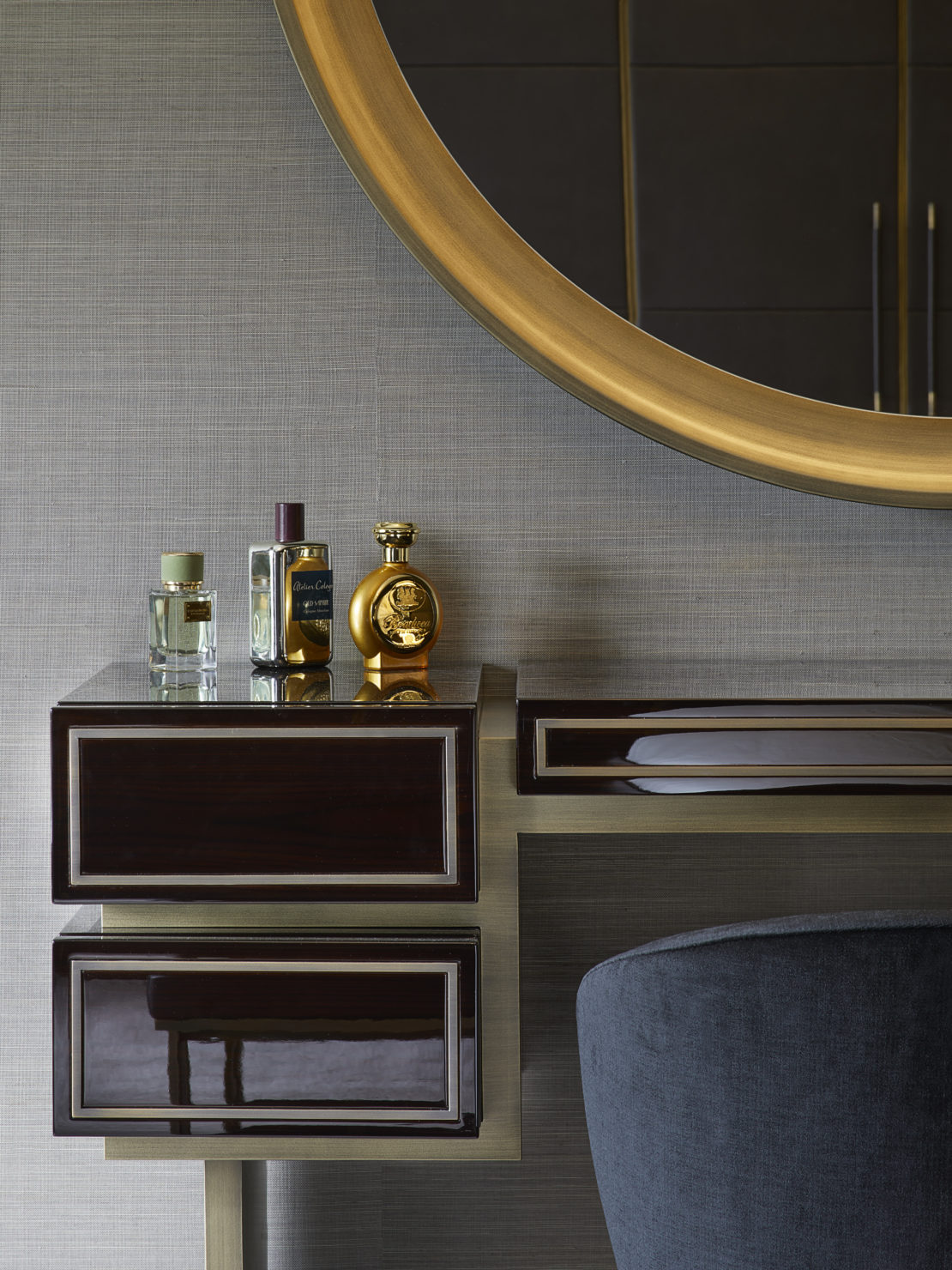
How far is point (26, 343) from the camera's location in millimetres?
1143

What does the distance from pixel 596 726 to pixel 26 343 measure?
698mm

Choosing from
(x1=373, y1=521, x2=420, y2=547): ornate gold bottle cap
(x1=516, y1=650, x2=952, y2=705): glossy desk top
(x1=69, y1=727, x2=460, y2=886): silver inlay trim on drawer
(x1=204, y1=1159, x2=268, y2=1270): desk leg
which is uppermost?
(x1=373, y1=521, x2=420, y2=547): ornate gold bottle cap

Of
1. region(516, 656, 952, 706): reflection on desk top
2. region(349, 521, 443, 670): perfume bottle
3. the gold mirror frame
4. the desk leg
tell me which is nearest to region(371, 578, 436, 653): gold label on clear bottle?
region(349, 521, 443, 670): perfume bottle

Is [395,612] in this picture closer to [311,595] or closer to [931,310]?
[311,595]

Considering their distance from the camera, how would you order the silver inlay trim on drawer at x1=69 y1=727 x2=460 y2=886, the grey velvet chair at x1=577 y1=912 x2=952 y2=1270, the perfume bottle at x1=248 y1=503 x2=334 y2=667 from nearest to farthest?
the grey velvet chair at x1=577 y1=912 x2=952 y2=1270 < the silver inlay trim on drawer at x1=69 y1=727 x2=460 y2=886 < the perfume bottle at x1=248 y1=503 x2=334 y2=667

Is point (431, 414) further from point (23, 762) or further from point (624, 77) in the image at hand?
point (23, 762)

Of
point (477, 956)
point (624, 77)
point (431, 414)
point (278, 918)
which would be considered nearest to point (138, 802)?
point (278, 918)

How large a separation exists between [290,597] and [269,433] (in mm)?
208

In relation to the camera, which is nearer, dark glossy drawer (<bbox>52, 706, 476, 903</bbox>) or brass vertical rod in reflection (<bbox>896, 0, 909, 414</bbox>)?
dark glossy drawer (<bbox>52, 706, 476, 903</bbox>)

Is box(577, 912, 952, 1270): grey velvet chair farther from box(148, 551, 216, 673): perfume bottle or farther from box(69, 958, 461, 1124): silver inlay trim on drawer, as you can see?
box(148, 551, 216, 673): perfume bottle

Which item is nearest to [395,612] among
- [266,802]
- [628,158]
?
[266,802]

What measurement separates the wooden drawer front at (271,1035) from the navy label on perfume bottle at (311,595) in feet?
0.96

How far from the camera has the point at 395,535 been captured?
105cm

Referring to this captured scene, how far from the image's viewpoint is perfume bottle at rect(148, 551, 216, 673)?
1030 millimetres
